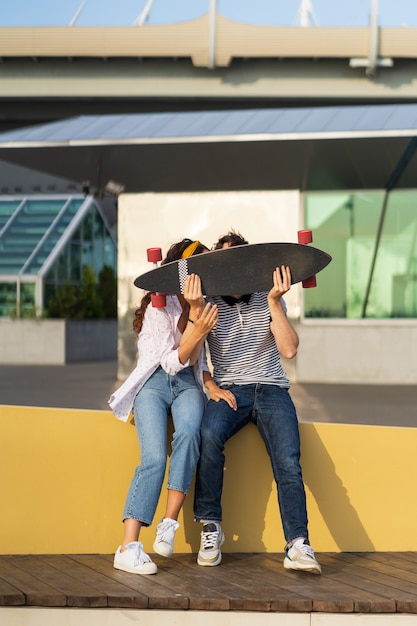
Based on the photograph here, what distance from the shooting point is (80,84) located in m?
32.7

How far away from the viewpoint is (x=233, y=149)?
15234 millimetres

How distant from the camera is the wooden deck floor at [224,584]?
4.63 m

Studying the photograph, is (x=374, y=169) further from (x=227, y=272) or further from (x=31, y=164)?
(x=227, y=272)

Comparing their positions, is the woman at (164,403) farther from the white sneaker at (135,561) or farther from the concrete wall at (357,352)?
the concrete wall at (357,352)

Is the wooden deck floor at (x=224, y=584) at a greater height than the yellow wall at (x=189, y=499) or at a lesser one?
lesser

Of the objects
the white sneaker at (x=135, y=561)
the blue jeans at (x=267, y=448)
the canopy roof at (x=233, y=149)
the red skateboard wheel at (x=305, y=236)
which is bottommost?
the white sneaker at (x=135, y=561)

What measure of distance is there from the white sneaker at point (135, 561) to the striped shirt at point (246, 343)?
3.35ft

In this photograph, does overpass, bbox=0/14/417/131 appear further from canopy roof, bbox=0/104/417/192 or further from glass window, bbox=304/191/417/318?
canopy roof, bbox=0/104/417/192

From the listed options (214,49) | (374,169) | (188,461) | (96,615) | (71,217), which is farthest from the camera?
(214,49)

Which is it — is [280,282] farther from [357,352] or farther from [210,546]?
[357,352]

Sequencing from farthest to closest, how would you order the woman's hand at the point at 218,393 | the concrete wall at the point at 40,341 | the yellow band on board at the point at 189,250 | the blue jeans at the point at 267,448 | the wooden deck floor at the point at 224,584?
the concrete wall at the point at 40,341 → the yellow band on board at the point at 189,250 → the woman's hand at the point at 218,393 → the blue jeans at the point at 267,448 → the wooden deck floor at the point at 224,584

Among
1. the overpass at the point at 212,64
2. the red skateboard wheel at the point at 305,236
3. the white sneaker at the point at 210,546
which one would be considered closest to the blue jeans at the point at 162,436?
the white sneaker at the point at 210,546

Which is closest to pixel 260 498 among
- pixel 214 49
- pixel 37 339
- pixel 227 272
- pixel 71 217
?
pixel 227 272

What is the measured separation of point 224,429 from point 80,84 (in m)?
28.8
